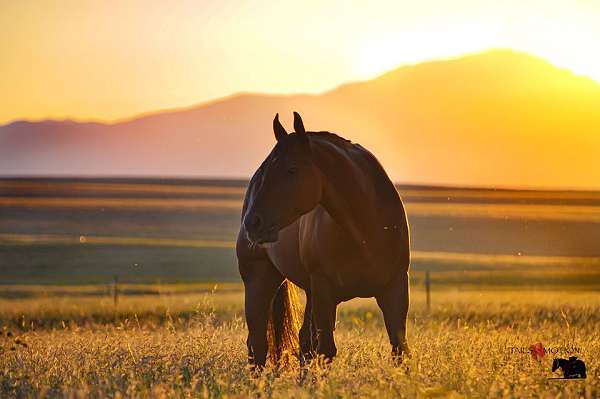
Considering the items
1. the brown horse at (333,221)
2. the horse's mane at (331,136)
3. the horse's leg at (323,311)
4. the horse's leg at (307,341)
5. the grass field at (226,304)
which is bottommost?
the grass field at (226,304)

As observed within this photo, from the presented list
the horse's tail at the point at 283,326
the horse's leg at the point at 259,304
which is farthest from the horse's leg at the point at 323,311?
the horse's tail at the point at 283,326

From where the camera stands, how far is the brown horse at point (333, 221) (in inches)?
366

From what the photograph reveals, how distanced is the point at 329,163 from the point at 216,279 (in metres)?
41.8

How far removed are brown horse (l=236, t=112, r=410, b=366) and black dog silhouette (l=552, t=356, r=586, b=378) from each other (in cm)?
154

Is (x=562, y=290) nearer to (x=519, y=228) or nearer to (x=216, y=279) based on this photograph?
(x=216, y=279)

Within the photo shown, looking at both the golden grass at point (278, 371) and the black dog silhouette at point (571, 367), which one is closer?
the golden grass at point (278, 371)

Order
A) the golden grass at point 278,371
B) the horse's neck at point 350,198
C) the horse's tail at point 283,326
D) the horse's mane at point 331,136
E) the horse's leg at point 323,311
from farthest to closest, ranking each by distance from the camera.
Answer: the horse's tail at point 283,326 → the horse's mane at point 331,136 → the horse's leg at point 323,311 → the horse's neck at point 350,198 → the golden grass at point 278,371

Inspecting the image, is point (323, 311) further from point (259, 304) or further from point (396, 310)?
point (259, 304)

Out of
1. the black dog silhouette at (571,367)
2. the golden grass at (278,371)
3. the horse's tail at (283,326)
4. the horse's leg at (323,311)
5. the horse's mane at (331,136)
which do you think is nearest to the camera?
the golden grass at (278,371)

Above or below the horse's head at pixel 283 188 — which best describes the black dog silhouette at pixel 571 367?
below

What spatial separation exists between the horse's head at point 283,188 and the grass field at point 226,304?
1.30 meters

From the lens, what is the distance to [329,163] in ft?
32.0

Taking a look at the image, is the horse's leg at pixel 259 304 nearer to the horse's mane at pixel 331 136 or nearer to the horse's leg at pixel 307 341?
the horse's leg at pixel 307 341

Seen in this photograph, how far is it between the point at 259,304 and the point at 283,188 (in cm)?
281
